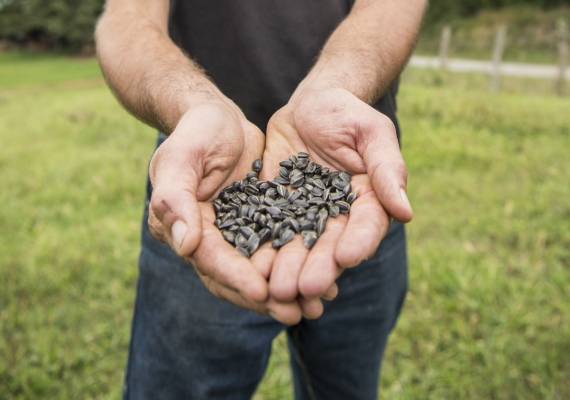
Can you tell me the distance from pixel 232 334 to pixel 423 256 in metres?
2.29

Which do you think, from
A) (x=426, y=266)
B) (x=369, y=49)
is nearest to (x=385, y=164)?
(x=369, y=49)

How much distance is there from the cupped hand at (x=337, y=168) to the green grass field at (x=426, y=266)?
1.61 meters

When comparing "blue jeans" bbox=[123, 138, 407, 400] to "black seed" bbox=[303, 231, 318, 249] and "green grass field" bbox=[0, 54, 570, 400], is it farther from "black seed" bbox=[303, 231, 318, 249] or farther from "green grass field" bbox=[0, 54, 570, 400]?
"green grass field" bbox=[0, 54, 570, 400]

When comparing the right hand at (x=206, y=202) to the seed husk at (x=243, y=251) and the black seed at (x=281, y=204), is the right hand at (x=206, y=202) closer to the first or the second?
the seed husk at (x=243, y=251)

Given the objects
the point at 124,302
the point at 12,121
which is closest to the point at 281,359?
the point at 124,302

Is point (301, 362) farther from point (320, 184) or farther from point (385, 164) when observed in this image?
point (385, 164)

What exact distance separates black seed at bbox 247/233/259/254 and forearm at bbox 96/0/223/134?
453 mm

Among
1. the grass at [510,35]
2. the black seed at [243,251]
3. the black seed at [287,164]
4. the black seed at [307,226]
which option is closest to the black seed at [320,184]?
the black seed at [287,164]

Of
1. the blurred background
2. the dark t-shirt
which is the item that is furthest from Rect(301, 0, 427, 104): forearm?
the blurred background

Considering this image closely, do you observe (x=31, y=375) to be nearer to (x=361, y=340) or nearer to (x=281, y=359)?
(x=281, y=359)

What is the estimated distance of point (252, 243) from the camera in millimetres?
1480

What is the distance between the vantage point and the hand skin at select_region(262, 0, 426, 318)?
123cm

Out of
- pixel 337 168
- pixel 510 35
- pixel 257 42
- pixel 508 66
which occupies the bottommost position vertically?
pixel 510 35

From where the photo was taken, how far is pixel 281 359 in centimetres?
307
